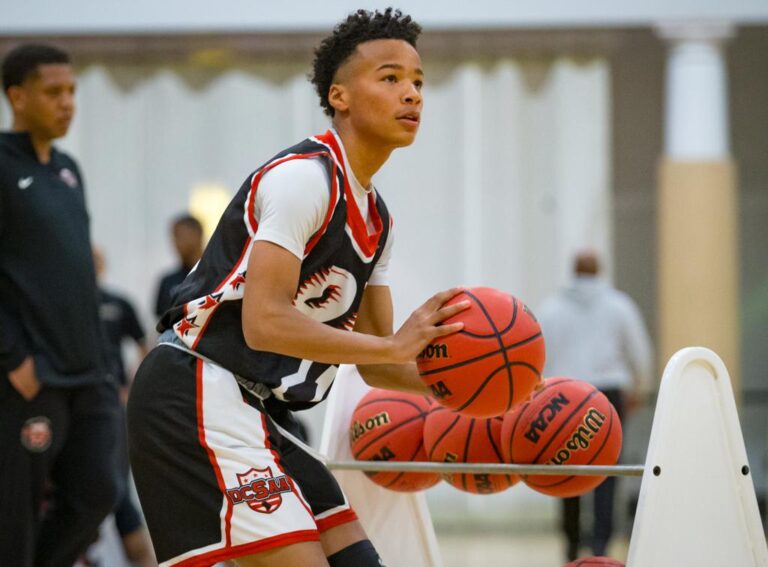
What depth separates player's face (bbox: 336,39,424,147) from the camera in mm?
2727

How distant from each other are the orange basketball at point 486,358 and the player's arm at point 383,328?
21 centimetres

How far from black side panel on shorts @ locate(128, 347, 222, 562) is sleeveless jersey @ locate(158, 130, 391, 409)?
0.09 meters

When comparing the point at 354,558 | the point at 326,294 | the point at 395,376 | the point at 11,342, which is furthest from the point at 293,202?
the point at 11,342

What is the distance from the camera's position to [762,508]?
8.84 meters

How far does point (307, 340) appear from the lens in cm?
252

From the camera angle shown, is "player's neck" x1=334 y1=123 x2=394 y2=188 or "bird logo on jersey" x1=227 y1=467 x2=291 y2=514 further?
"player's neck" x1=334 y1=123 x2=394 y2=188

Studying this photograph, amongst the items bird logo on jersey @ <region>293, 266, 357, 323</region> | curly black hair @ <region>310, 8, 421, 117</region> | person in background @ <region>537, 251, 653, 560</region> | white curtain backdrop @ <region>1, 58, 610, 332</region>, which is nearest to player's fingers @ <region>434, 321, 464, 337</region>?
bird logo on jersey @ <region>293, 266, 357, 323</region>

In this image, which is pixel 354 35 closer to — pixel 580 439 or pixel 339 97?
pixel 339 97

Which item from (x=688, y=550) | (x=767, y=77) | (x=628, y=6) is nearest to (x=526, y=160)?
(x=628, y=6)

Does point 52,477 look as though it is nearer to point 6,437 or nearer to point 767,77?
point 6,437

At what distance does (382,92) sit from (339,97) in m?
0.11

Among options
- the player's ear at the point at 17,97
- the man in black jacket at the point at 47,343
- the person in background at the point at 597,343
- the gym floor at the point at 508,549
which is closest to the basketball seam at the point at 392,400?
the man in black jacket at the point at 47,343

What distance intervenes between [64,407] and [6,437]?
0.20m

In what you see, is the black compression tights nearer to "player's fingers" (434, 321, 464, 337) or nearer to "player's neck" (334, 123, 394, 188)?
"player's fingers" (434, 321, 464, 337)
